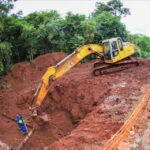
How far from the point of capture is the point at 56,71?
13352mm

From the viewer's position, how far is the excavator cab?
17.0m

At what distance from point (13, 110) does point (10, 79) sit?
4.26 meters

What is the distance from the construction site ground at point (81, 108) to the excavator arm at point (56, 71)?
1.27 meters

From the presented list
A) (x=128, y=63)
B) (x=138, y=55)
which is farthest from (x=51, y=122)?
(x=138, y=55)

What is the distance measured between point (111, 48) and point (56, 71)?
4.60m

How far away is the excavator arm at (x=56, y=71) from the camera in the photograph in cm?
1257

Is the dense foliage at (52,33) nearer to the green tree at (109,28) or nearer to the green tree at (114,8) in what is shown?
the green tree at (109,28)

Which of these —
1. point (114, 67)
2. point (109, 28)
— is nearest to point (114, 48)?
point (114, 67)

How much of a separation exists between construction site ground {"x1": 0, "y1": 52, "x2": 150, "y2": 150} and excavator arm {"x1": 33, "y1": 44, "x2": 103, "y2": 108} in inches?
50.0

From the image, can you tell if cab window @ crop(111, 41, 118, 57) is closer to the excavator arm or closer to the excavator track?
the excavator track

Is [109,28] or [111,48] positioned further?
[109,28]

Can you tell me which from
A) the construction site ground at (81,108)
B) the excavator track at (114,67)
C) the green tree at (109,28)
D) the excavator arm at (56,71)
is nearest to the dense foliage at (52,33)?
the green tree at (109,28)

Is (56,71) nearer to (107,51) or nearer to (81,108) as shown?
(81,108)

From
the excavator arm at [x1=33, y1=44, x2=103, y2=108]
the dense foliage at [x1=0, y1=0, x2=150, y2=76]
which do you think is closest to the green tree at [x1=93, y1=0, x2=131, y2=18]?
the dense foliage at [x1=0, y1=0, x2=150, y2=76]
